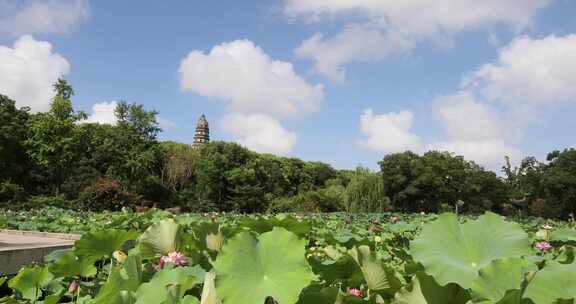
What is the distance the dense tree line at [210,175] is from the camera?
2422 centimetres

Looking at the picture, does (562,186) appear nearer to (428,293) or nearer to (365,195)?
(365,195)

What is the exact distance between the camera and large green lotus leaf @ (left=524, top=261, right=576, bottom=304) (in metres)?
0.65

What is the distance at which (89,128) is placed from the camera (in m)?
32.1

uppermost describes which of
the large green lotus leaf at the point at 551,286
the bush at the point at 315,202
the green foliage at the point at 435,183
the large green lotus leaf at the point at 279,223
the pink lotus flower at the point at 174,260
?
the green foliage at the point at 435,183

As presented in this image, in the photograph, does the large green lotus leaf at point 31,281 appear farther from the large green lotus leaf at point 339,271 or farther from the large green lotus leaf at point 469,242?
the large green lotus leaf at point 469,242

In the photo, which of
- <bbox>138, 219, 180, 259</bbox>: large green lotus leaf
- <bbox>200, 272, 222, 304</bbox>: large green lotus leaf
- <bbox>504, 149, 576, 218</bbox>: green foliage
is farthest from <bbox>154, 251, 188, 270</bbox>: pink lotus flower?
<bbox>504, 149, 576, 218</bbox>: green foliage

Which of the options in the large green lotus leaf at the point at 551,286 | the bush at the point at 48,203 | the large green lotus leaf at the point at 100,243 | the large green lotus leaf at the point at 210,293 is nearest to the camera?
the large green lotus leaf at the point at 551,286

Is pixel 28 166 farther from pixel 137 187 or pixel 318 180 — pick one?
pixel 318 180

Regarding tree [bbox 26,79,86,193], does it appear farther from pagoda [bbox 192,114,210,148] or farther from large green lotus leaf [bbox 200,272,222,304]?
pagoda [bbox 192,114,210,148]

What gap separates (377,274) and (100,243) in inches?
31.5

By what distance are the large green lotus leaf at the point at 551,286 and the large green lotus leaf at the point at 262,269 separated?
0.31 m

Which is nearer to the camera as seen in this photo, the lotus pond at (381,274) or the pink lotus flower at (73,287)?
the lotus pond at (381,274)

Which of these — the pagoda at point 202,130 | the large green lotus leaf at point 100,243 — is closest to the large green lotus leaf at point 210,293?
the large green lotus leaf at point 100,243

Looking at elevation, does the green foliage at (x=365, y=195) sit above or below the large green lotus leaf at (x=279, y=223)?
above
